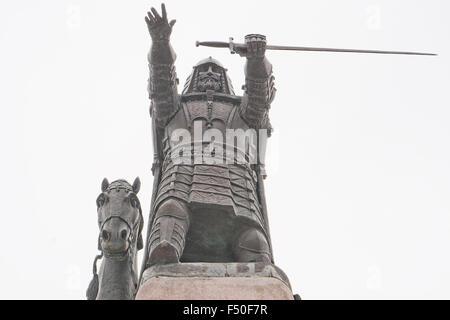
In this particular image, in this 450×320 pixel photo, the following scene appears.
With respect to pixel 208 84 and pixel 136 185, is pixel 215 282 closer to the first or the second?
pixel 136 185

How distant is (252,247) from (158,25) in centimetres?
274

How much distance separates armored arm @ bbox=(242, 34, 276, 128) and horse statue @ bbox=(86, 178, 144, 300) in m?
2.01

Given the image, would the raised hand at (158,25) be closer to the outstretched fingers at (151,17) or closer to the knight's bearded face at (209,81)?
the outstretched fingers at (151,17)

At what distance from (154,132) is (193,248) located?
1.94 m

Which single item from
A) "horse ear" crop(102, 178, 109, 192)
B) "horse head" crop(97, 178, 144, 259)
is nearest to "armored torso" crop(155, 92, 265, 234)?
"horse head" crop(97, 178, 144, 259)

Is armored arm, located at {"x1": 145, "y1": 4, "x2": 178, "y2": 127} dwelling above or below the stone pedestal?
above

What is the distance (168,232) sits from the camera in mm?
6934

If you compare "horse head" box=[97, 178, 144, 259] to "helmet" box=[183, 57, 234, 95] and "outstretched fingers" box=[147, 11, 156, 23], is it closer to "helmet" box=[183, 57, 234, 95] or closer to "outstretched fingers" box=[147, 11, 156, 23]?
"outstretched fingers" box=[147, 11, 156, 23]

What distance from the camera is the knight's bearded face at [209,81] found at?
30.8 feet

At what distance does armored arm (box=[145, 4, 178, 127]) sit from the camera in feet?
27.2

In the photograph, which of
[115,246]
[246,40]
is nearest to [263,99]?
[246,40]

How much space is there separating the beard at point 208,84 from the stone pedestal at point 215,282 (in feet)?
11.0

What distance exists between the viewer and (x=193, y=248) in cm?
742
